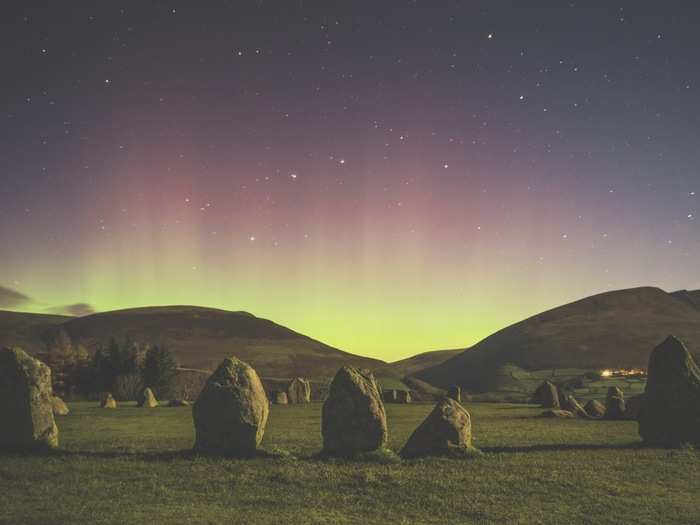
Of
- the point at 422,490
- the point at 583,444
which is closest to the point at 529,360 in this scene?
the point at 583,444

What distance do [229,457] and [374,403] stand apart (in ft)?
18.3

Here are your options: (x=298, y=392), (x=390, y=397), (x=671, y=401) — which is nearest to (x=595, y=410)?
(x=671, y=401)

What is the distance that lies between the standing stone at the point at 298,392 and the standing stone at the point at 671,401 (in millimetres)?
41814

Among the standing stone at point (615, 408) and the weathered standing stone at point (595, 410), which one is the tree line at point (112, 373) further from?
the standing stone at point (615, 408)

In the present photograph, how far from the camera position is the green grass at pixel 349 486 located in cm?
1525

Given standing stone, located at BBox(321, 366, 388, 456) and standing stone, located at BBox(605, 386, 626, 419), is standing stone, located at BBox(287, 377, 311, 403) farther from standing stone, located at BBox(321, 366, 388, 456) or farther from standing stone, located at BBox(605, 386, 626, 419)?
standing stone, located at BBox(321, 366, 388, 456)

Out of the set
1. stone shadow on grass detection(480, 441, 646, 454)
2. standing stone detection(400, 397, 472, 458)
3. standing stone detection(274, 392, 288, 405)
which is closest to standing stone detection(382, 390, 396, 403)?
standing stone detection(274, 392, 288, 405)

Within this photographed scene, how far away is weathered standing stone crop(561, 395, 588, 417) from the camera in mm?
46200

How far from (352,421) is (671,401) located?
44.5ft

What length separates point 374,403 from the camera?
23406mm

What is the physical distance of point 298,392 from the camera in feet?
213

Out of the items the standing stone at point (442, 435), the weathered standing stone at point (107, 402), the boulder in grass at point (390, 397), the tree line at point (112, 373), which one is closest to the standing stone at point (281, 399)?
the boulder in grass at point (390, 397)

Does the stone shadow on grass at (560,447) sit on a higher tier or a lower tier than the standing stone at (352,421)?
lower

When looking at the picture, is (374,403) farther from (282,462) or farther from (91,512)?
(91,512)
